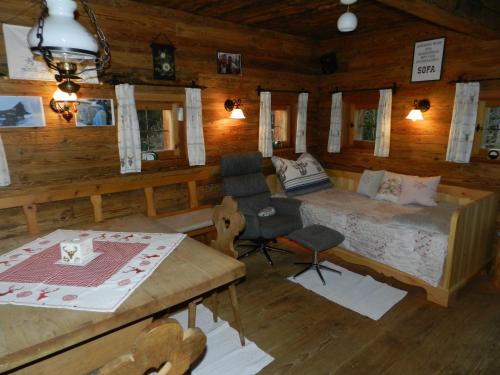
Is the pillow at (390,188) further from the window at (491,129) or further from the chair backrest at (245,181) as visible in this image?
the chair backrest at (245,181)

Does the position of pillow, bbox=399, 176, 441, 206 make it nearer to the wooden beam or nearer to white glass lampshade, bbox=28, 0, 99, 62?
the wooden beam

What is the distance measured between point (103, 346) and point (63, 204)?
2088mm

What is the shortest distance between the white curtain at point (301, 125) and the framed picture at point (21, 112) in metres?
3.20

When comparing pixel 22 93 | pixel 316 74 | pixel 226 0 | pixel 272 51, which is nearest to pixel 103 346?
pixel 22 93

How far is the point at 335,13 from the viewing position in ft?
12.3

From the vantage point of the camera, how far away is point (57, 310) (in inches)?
55.2

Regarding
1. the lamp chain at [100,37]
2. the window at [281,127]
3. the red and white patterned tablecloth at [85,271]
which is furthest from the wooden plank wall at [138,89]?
the lamp chain at [100,37]

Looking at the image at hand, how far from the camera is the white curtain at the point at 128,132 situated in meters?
3.38

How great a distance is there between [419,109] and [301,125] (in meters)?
1.56

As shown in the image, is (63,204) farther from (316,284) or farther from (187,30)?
(316,284)

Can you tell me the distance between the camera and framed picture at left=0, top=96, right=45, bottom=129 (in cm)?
284

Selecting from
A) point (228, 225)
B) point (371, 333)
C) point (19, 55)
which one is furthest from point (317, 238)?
point (19, 55)

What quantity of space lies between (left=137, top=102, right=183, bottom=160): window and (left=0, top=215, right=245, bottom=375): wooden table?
213 centimetres

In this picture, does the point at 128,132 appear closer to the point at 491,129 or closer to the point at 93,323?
the point at 93,323
